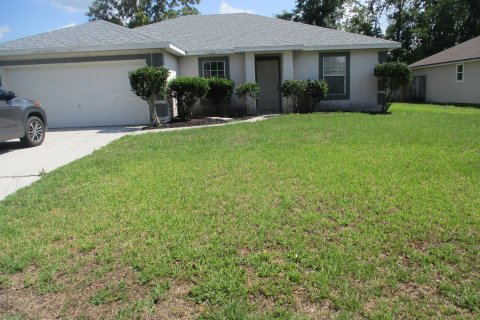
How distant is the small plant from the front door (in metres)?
1.83

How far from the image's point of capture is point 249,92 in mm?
15242

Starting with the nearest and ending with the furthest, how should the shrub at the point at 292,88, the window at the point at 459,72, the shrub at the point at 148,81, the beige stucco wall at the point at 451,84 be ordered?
the shrub at the point at 148,81
the shrub at the point at 292,88
the beige stucco wall at the point at 451,84
the window at the point at 459,72

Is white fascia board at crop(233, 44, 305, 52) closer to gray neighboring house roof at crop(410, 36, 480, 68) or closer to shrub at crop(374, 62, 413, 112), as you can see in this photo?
shrub at crop(374, 62, 413, 112)

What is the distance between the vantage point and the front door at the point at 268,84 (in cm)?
1758

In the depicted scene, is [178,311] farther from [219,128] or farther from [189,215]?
[219,128]

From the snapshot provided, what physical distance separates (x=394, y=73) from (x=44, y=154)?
13.4 meters

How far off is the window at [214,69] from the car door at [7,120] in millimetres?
9042

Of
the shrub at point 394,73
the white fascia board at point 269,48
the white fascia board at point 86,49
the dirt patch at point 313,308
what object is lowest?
the dirt patch at point 313,308

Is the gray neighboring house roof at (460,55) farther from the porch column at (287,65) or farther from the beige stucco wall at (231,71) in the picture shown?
the beige stucco wall at (231,71)

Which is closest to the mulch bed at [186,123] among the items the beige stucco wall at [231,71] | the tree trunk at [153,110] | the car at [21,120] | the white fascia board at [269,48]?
the tree trunk at [153,110]

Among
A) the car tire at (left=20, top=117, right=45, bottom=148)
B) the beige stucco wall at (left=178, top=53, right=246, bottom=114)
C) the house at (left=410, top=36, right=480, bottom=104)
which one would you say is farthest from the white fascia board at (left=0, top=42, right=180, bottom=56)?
the house at (left=410, top=36, right=480, bottom=104)

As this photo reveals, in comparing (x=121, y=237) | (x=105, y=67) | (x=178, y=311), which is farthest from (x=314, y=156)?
(x=105, y=67)

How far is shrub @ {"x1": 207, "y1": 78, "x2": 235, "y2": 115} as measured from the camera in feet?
49.8

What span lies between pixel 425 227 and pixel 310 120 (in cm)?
895
